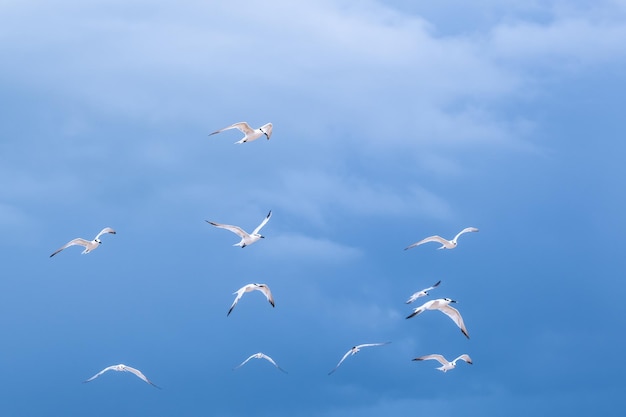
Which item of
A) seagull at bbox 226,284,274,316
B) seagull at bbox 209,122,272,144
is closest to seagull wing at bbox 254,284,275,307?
seagull at bbox 226,284,274,316

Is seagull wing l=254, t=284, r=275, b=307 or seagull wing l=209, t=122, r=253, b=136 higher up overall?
seagull wing l=209, t=122, r=253, b=136

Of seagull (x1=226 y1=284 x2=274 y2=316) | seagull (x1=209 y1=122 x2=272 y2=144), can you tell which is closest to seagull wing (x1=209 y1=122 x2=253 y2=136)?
seagull (x1=209 y1=122 x2=272 y2=144)

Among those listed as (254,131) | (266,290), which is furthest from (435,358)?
(254,131)

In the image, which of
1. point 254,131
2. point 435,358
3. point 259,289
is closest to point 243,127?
point 254,131

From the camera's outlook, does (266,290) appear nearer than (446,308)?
No

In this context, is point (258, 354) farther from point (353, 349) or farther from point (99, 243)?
point (99, 243)

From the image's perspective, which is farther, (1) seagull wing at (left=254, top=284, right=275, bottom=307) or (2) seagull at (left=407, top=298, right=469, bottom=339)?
(1) seagull wing at (left=254, top=284, right=275, bottom=307)

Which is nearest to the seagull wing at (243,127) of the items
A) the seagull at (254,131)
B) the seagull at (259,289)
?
the seagull at (254,131)

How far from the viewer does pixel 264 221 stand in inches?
1751

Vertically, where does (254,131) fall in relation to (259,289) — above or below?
above

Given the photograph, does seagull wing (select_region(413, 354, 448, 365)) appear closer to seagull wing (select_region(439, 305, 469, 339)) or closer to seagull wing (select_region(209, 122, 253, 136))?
seagull wing (select_region(439, 305, 469, 339))

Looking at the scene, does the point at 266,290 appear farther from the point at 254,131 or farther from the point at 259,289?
the point at 254,131

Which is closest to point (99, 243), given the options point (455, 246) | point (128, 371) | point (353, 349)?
point (128, 371)

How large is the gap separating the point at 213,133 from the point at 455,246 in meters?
12.9
